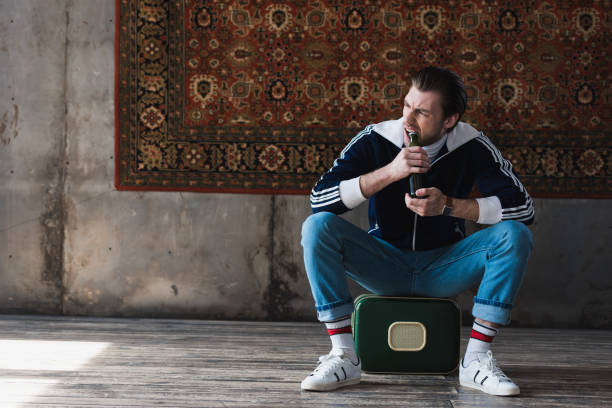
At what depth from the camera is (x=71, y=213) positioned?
3088mm

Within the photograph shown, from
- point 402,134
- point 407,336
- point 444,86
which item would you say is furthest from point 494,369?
point 444,86

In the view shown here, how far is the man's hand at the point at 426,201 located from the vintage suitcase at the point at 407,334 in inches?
13.8

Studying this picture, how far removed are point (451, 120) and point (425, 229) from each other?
426 mm

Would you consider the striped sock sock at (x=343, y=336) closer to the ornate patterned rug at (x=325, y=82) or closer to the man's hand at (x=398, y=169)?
the man's hand at (x=398, y=169)

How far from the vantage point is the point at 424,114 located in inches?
76.6

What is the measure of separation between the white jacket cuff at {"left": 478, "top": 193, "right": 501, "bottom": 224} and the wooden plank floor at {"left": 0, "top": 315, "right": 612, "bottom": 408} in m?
0.60

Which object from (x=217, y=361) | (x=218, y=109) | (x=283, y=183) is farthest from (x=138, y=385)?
(x=218, y=109)

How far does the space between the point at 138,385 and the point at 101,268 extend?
56.4 inches

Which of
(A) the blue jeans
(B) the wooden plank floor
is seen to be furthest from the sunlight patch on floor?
(A) the blue jeans

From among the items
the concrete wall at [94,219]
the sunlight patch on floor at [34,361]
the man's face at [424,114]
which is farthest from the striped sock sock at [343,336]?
the concrete wall at [94,219]

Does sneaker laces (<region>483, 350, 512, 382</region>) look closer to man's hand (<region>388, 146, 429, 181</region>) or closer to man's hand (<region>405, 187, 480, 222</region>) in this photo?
man's hand (<region>405, 187, 480, 222</region>)

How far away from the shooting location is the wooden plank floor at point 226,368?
1701 mm

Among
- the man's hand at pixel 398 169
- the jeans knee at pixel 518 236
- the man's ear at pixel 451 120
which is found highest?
the man's ear at pixel 451 120

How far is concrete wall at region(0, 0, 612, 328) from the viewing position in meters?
3.07
